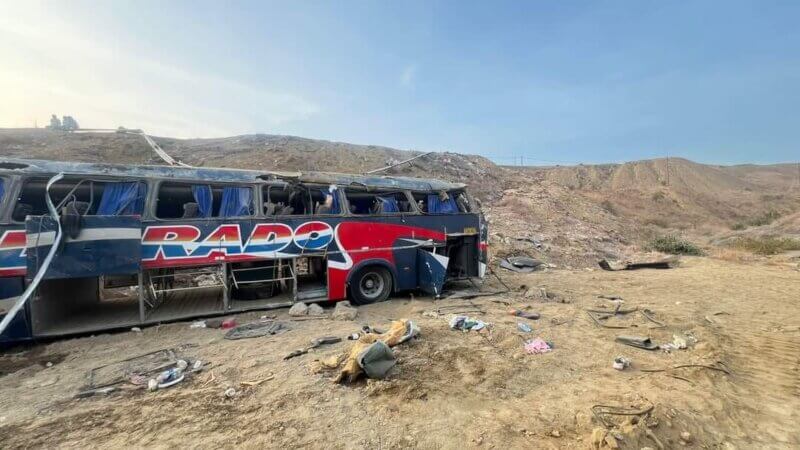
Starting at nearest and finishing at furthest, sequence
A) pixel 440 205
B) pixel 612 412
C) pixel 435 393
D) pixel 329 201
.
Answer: pixel 612 412
pixel 435 393
pixel 329 201
pixel 440 205

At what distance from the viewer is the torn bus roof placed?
577cm

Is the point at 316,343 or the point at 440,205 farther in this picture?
the point at 440,205

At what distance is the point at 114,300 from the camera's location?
7883 millimetres

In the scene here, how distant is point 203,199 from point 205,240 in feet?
2.39

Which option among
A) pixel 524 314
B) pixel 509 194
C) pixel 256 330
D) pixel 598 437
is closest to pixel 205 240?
pixel 256 330

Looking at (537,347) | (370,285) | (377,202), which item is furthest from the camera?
(377,202)

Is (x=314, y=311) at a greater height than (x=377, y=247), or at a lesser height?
lesser

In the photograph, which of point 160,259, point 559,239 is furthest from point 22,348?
point 559,239

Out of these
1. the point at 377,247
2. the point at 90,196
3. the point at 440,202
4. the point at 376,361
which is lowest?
the point at 376,361

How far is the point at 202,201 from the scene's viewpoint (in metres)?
6.68

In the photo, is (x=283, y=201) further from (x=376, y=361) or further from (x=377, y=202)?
(x=376, y=361)

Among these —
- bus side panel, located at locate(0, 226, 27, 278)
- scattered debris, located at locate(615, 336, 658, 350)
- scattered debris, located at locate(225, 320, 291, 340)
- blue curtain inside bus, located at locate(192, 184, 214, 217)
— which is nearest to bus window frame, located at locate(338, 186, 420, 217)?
blue curtain inside bus, located at locate(192, 184, 214, 217)

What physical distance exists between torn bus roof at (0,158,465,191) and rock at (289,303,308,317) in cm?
233

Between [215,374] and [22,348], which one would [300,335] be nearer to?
[215,374]
